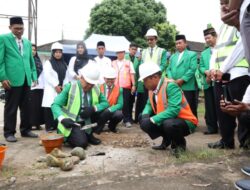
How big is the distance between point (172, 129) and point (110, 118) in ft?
6.96

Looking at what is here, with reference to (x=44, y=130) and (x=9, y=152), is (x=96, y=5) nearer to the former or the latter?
(x=44, y=130)

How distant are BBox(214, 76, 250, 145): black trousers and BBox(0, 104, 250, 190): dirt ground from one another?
0.24 m

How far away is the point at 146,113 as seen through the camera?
4.85 metres

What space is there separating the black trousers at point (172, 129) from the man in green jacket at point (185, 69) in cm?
195

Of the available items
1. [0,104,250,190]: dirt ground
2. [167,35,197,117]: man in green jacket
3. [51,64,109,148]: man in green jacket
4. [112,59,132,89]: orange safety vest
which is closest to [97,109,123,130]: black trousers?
[51,64,109,148]: man in green jacket

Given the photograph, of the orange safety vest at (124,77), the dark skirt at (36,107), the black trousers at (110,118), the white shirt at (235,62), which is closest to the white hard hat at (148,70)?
the white shirt at (235,62)

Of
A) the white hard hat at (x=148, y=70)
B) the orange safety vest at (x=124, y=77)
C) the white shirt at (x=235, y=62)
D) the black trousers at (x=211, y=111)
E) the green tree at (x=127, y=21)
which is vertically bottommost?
the black trousers at (x=211, y=111)

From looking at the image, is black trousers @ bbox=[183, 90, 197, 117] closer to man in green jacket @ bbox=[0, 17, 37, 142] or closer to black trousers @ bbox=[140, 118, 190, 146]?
black trousers @ bbox=[140, 118, 190, 146]

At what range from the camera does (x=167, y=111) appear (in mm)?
4418

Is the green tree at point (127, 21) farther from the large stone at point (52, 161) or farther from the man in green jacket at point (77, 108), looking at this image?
the large stone at point (52, 161)

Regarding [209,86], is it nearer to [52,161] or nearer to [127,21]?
[52,161]

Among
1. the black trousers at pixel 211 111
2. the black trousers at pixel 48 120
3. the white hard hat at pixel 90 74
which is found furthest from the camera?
the black trousers at pixel 48 120

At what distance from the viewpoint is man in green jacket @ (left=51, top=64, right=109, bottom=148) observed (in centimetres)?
495

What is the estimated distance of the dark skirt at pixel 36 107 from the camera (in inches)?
275
